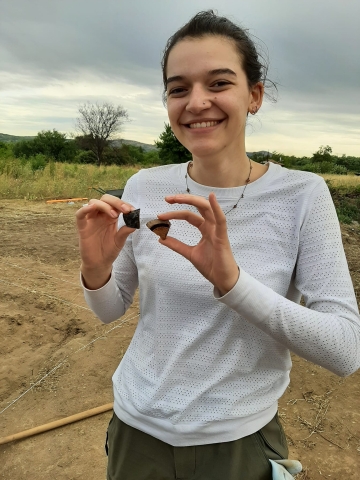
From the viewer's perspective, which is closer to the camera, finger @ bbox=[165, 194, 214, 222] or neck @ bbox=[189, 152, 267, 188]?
finger @ bbox=[165, 194, 214, 222]

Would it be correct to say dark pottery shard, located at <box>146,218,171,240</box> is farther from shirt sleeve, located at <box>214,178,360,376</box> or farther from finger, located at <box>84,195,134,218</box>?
shirt sleeve, located at <box>214,178,360,376</box>

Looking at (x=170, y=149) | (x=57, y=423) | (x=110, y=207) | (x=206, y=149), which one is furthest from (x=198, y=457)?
(x=170, y=149)

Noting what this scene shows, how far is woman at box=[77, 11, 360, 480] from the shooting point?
1.18 m

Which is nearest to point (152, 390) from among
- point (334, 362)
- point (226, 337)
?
point (226, 337)

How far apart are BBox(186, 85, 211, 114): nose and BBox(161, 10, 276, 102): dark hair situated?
0.59 feet

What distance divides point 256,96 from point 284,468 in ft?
3.91

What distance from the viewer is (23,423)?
3.12 metres

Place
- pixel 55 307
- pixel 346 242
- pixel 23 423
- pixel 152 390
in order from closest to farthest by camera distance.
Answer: pixel 152 390 < pixel 23 423 < pixel 55 307 < pixel 346 242

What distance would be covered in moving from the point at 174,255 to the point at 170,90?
0.53 metres

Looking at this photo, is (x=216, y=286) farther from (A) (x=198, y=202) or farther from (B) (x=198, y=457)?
(B) (x=198, y=457)

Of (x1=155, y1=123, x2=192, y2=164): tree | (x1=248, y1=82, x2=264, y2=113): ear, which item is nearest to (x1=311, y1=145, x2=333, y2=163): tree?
(x1=155, y1=123, x2=192, y2=164): tree

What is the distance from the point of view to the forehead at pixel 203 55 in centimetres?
125

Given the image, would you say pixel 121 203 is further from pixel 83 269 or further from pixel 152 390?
pixel 152 390

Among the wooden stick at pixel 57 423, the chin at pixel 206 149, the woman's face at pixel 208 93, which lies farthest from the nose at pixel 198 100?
the wooden stick at pixel 57 423
